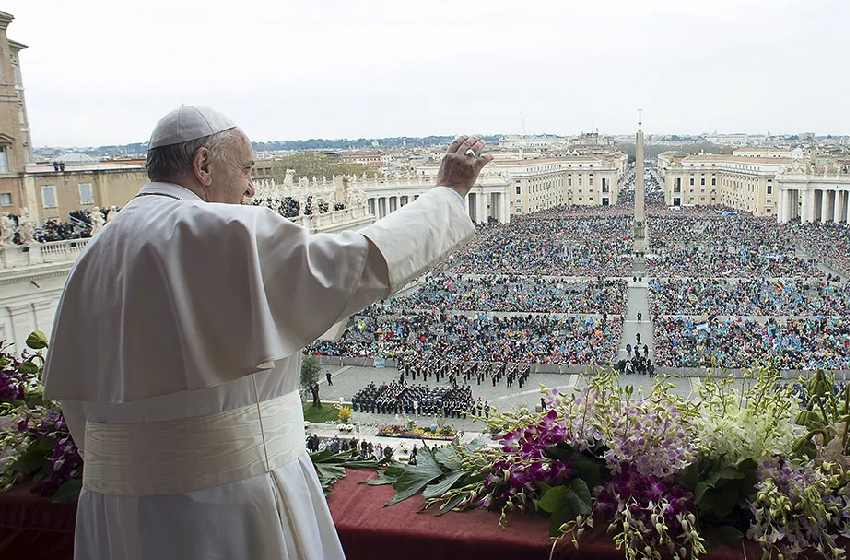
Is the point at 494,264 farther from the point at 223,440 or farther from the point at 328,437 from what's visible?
the point at 223,440

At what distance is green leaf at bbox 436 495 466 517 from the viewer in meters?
1.92

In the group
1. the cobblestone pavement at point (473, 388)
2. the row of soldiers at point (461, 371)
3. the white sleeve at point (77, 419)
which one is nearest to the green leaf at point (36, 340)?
the white sleeve at point (77, 419)

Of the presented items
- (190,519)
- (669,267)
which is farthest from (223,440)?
(669,267)

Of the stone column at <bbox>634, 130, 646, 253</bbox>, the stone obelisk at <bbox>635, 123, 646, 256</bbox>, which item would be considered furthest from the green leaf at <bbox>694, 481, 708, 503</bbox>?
the stone column at <bbox>634, 130, 646, 253</bbox>

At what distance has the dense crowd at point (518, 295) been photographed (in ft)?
67.1

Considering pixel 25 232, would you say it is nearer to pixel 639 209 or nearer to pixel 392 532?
pixel 392 532

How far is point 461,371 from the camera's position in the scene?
14.7 m

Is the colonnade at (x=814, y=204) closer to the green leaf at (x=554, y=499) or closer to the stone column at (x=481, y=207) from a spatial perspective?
the stone column at (x=481, y=207)

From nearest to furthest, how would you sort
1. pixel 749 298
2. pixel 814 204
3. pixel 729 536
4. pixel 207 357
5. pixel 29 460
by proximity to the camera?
pixel 207 357
pixel 729 536
pixel 29 460
pixel 749 298
pixel 814 204

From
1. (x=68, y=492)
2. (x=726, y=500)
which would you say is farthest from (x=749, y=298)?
(x=68, y=492)

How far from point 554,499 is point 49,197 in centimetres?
1592

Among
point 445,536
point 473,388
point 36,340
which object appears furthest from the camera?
point 473,388

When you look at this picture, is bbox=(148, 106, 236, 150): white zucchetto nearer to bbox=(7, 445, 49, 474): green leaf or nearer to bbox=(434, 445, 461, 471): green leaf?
bbox=(434, 445, 461, 471): green leaf

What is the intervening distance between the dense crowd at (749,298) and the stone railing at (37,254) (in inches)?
520
